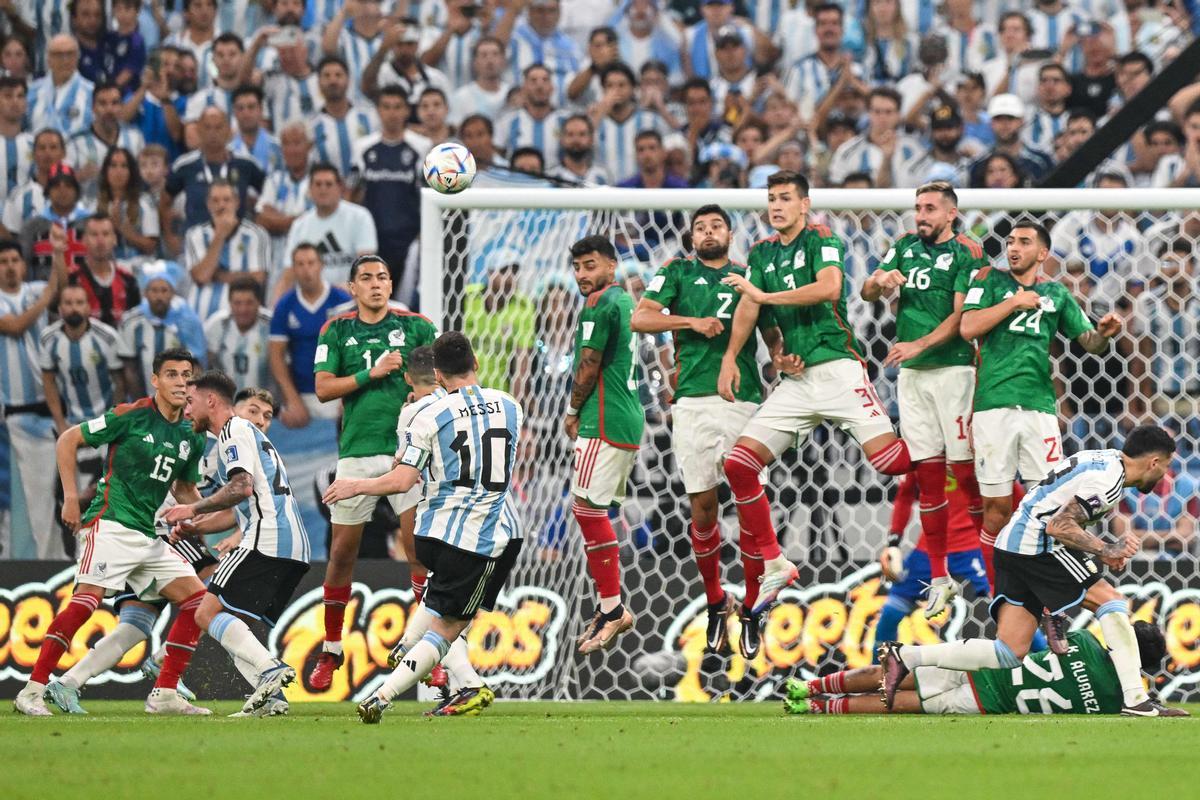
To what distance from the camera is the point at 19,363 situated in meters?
13.9

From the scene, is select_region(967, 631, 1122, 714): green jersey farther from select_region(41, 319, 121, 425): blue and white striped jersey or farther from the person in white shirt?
select_region(41, 319, 121, 425): blue and white striped jersey

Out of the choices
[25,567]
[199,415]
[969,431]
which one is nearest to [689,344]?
[969,431]

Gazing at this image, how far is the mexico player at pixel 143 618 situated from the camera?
984 centimetres

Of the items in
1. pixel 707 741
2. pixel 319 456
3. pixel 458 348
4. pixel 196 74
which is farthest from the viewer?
pixel 196 74

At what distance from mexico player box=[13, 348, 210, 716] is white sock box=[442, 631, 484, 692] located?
1.39m

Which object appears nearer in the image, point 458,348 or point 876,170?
point 458,348

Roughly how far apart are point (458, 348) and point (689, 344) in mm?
2233

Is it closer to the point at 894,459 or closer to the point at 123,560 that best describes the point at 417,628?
the point at 123,560

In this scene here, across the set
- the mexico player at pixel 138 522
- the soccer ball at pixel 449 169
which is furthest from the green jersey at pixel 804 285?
the mexico player at pixel 138 522

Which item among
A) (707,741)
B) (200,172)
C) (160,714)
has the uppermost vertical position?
(200,172)

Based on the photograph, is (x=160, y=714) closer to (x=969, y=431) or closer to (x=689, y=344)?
(x=689, y=344)

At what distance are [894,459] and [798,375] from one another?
2.48ft

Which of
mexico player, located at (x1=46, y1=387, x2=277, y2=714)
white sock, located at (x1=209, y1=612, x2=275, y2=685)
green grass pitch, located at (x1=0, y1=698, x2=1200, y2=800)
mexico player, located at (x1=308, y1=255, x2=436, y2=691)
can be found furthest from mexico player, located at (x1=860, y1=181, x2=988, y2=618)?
white sock, located at (x1=209, y1=612, x2=275, y2=685)

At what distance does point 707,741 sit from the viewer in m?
7.50
